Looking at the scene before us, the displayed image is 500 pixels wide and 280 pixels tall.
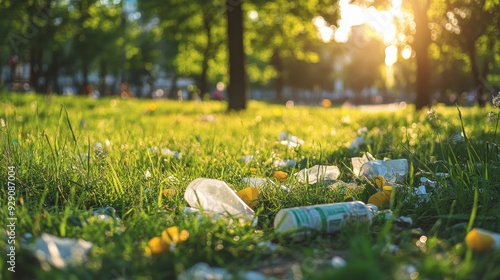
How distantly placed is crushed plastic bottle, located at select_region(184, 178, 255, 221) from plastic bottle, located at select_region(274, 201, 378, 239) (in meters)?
A: 0.24

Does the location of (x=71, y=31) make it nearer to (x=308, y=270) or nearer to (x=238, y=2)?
(x=238, y=2)

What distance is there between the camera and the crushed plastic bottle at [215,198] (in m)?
2.44

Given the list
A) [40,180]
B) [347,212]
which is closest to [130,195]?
[40,180]

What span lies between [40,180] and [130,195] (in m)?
0.52

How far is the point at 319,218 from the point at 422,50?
1306cm

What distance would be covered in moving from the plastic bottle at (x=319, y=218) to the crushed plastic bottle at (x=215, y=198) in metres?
0.24

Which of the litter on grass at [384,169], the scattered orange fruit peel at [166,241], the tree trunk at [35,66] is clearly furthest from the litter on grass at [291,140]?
the tree trunk at [35,66]

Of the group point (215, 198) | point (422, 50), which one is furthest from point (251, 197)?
point (422, 50)

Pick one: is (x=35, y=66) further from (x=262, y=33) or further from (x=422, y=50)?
(x=422, y=50)

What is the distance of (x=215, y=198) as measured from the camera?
2.51 meters

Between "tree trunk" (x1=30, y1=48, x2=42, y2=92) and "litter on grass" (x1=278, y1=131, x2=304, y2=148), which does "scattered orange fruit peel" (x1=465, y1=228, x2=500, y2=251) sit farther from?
"tree trunk" (x1=30, y1=48, x2=42, y2=92)

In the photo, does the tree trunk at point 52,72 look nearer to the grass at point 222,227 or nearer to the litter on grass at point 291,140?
the litter on grass at point 291,140

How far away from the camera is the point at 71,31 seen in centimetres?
2805

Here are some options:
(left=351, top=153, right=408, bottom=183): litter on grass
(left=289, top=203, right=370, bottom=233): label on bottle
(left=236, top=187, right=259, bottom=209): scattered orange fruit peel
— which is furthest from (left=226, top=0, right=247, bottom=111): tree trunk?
(left=289, top=203, right=370, bottom=233): label on bottle
